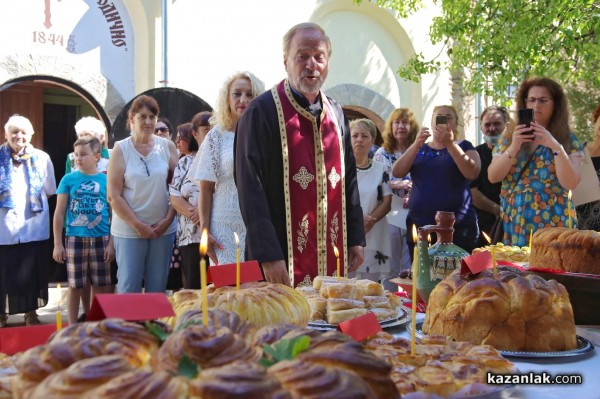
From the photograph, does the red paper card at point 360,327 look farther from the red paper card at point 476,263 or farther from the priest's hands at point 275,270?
the priest's hands at point 275,270

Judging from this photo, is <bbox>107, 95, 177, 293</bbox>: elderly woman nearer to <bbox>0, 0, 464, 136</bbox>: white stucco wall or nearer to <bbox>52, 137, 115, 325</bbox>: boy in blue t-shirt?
<bbox>52, 137, 115, 325</bbox>: boy in blue t-shirt

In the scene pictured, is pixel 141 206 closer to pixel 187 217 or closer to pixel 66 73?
pixel 187 217

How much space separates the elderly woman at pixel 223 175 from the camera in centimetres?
467

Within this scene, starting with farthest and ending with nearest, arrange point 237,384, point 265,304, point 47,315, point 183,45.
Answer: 1. point 183,45
2. point 47,315
3. point 265,304
4. point 237,384

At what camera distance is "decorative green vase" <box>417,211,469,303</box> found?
2.60 metres

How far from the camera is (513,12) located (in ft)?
30.5

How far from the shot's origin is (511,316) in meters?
1.99

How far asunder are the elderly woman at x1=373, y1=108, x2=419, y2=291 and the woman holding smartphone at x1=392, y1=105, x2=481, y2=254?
77cm

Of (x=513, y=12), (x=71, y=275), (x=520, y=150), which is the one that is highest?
(x=513, y=12)

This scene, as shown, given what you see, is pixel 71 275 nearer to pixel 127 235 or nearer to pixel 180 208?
pixel 127 235

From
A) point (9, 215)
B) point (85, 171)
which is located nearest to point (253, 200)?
point (85, 171)

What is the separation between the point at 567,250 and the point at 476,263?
59 centimetres

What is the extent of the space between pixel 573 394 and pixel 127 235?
4490mm

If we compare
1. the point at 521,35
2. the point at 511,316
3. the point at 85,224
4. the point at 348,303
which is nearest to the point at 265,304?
the point at 348,303
